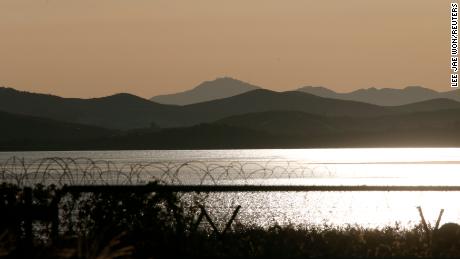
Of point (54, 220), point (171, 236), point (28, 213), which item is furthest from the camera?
point (171, 236)

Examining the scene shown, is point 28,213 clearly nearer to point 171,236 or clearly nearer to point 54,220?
point 54,220

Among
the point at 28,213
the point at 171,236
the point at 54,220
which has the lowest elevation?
the point at 171,236

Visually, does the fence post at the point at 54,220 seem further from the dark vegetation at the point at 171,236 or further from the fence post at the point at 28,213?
the fence post at the point at 28,213

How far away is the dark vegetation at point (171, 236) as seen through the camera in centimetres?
2095

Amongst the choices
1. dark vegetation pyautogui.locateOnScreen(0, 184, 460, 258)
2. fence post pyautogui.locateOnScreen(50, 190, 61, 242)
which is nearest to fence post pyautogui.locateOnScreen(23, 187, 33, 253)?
dark vegetation pyautogui.locateOnScreen(0, 184, 460, 258)

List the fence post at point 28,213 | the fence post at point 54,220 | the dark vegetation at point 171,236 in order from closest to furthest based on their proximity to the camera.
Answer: the fence post at point 28,213 < the fence post at point 54,220 < the dark vegetation at point 171,236

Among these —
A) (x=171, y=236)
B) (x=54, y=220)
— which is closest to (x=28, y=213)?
(x=54, y=220)

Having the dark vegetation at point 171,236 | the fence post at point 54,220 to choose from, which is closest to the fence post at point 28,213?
the dark vegetation at point 171,236

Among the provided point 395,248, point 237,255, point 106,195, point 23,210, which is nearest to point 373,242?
point 395,248

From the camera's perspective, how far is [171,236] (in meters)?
22.0

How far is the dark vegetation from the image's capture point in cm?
2095

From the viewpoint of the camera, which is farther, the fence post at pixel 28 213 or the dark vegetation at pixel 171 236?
the dark vegetation at pixel 171 236

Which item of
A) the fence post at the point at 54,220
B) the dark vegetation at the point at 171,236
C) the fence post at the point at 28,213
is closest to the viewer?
the fence post at the point at 28,213

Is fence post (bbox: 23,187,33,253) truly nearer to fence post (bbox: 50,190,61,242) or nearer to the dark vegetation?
the dark vegetation
